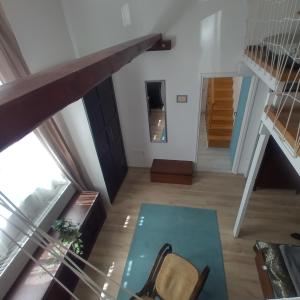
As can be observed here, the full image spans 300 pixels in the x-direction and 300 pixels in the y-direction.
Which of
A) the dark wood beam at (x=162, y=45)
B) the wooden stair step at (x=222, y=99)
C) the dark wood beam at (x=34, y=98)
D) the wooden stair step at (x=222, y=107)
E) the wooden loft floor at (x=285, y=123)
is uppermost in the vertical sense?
the dark wood beam at (x=34, y=98)

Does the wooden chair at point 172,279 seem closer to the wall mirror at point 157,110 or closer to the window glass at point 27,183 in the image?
the window glass at point 27,183

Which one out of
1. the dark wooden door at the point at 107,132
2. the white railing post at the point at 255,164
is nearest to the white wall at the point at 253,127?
the white railing post at the point at 255,164

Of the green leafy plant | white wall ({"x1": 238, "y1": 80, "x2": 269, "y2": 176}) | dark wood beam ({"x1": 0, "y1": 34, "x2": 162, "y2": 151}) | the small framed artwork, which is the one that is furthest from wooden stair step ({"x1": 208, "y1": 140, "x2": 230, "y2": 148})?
dark wood beam ({"x1": 0, "y1": 34, "x2": 162, "y2": 151})

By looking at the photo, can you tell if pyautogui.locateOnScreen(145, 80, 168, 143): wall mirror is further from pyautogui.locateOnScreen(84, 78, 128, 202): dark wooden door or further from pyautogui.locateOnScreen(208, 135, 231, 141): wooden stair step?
pyautogui.locateOnScreen(208, 135, 231, 141): wooden stair step

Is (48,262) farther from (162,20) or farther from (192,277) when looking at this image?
(162,20)

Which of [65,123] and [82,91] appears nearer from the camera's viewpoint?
[82,91]

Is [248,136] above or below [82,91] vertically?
below

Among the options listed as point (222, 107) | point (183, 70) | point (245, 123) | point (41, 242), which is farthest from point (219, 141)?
point (41, 242)

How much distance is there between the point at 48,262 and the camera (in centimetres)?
228

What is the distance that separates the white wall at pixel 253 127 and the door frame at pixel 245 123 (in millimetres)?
48

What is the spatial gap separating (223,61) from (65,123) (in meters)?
2.43

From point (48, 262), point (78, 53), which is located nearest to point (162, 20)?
point (78, 53)

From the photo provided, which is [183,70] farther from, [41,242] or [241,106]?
[41,242]

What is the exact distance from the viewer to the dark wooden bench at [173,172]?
387cm
